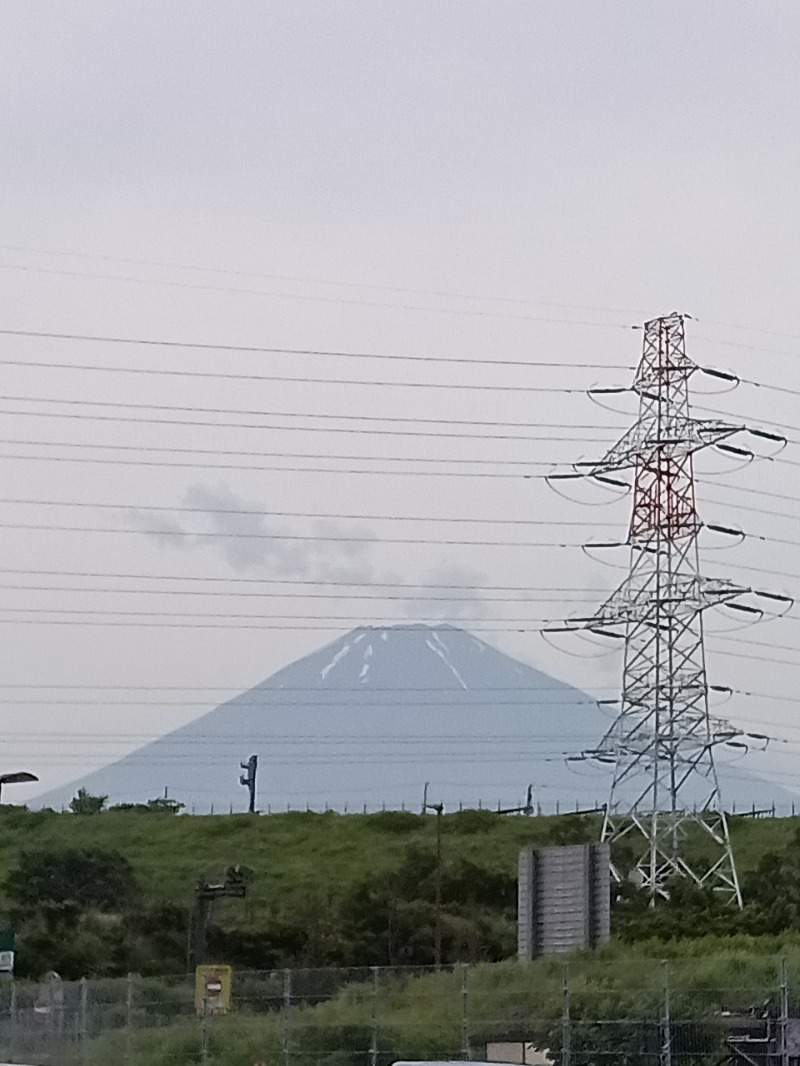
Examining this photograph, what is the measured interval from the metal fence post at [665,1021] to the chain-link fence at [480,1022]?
1.1 inches

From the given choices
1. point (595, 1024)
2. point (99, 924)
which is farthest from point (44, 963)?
point (595, 1024)

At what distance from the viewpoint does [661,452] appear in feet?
171

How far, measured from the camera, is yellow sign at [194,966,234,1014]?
33.5 metres

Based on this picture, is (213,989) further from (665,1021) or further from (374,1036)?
(665,1021)

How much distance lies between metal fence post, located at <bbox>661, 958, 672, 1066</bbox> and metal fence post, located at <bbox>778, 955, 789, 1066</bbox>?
151cm

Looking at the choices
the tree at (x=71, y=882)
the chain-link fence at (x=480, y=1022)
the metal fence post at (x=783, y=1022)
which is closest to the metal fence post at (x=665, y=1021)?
the chain-link fence at (x=480, y=1022)

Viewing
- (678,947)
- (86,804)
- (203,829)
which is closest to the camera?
(678,947)

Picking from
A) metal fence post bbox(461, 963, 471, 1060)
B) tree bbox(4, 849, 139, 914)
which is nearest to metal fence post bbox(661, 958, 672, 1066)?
metal fence post bbox(461, 963, 471, 1060)

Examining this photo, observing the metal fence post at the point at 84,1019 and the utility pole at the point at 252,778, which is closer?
the metal fence post at the point at 84,1019

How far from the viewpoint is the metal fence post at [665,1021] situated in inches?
988

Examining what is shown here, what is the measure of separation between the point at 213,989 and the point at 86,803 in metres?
68.9

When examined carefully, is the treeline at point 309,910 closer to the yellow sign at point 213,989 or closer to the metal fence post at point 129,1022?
the yellow sign at point 213,989

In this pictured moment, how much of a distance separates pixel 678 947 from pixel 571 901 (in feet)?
12.5

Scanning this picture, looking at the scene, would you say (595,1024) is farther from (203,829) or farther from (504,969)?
(203,829)
